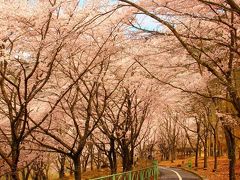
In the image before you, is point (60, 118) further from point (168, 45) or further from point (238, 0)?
point (238, 0)

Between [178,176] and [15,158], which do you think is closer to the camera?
[15,158]

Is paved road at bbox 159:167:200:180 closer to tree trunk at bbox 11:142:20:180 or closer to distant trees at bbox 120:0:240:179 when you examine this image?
distant trees at bbox 120:0:240:179

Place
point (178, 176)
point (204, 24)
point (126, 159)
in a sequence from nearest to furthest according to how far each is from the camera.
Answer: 1. point (204, 24)
2. point (126, 159)
3. point (178, 176)

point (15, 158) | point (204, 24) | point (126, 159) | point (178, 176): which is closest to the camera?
point (15, 158)

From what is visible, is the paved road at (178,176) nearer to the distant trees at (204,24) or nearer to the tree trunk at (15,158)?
the distant trees at (204,24)

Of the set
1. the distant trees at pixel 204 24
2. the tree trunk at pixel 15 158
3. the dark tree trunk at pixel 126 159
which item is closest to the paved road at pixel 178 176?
the dark tree trunk at pixel 126 159

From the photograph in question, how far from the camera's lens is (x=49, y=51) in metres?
12.6

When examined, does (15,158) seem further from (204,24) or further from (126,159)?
(126,159)

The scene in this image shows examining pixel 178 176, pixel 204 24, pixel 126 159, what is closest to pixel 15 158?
pixel 204 24

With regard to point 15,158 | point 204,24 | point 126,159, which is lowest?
point 126,159

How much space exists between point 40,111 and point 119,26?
370 inches

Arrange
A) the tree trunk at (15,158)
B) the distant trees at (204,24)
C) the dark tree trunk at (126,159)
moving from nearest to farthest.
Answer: the distant trees at (204,24)
the tree trunk at (15,158)
the dark tree trunk at (126,159)

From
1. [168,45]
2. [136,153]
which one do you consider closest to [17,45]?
[168,45]

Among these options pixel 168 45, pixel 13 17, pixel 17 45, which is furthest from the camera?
pixel 17 45
